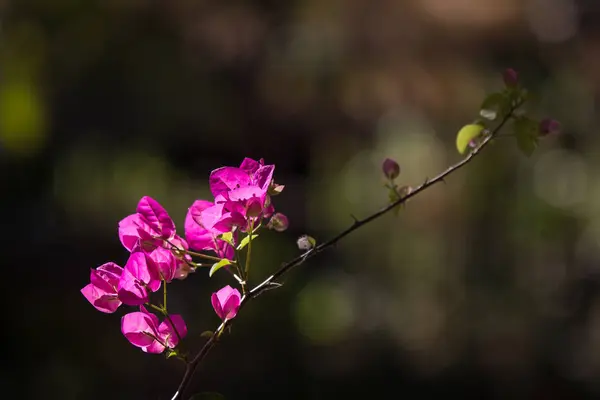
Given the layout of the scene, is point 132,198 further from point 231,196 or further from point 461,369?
point 231,196

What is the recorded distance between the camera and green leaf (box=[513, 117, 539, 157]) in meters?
0.44

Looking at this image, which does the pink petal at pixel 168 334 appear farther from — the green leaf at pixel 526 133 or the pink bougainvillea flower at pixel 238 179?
the green leaf at pixel 526 133

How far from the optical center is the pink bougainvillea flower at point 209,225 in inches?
13.0

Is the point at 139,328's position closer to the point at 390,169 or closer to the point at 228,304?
the point at 228,304

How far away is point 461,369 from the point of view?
2424mm

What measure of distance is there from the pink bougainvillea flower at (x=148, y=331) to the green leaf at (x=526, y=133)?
230 millimetres

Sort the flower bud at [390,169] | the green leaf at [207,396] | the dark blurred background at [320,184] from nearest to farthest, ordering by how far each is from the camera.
A: the green leaf at [207,396], the flower bud at [390,169], the dark blurred background at [320,184]

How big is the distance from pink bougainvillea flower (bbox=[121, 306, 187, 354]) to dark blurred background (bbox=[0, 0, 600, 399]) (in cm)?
182

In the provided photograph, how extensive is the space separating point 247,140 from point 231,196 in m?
2.62

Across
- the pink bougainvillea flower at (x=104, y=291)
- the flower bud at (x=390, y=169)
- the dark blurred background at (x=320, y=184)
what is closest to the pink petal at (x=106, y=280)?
the pink bougainvillea flower at (x=104, y=291)

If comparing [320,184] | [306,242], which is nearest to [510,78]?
[306,242]

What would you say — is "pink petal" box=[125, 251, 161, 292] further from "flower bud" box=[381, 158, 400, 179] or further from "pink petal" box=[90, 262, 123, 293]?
"flower bud" box=[381, 158, 400, 179]

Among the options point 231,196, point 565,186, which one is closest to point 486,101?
point 231,196

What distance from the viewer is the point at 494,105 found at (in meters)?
0.46
